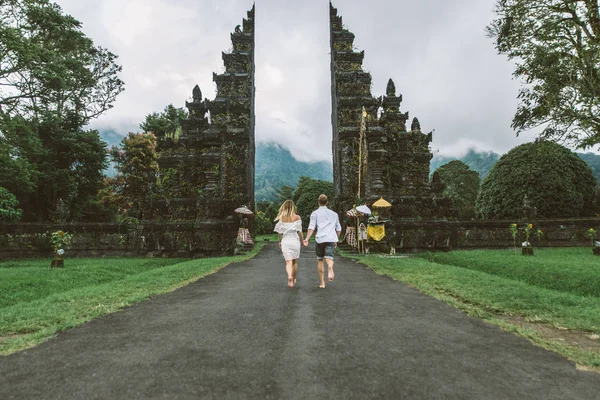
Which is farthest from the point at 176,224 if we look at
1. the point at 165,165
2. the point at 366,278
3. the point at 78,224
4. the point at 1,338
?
the point at 1,338

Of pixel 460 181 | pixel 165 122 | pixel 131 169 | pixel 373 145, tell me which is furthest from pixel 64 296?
pixel 460 181

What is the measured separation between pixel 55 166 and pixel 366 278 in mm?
28971

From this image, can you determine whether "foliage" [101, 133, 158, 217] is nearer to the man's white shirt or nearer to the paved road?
the man's white shirt

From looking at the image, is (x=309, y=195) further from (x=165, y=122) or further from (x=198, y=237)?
(x=198, y=237)

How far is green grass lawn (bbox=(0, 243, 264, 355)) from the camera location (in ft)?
15.3

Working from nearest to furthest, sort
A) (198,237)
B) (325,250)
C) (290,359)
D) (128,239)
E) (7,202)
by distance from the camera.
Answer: (290,359)
(325,250)
(7,202)
(198,237)
(128,239)

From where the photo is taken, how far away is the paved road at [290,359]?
279 cm

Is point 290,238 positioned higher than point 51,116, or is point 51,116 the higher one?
point 51,116

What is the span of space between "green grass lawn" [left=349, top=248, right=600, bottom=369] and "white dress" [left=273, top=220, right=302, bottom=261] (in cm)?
301

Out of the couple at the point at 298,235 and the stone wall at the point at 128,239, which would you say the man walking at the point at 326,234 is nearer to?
the couple at the point at 298,235

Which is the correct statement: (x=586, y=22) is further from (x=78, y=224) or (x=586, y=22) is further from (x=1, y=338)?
(x=78, y=224)

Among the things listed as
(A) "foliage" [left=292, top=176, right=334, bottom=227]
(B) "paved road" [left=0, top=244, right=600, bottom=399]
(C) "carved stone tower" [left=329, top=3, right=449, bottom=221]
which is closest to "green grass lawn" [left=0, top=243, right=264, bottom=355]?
(B) "paved road" [left=0, top=244, right=600, bottom=399]

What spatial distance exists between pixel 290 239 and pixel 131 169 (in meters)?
36.1

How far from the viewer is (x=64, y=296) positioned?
269 inches
